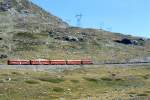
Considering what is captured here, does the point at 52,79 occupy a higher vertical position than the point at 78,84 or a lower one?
higher

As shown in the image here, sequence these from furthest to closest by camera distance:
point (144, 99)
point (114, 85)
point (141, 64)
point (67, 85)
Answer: point (141, 64), point (114, 85), point (67, 85), point (144, 99)

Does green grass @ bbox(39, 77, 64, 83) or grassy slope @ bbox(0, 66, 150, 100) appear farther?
green grass @ bbox(39, 77, 64, 83)

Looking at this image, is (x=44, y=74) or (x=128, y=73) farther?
(x=128, y=73)

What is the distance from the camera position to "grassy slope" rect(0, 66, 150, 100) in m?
90.4

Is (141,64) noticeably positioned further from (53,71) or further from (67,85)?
(67,85)

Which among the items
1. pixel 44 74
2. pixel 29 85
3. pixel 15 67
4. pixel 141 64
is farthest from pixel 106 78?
pixel 141 64

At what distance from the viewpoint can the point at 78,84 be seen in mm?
114000

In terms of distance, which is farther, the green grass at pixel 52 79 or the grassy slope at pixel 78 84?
the green grass at pixel 52 79

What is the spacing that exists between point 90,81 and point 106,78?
31.0 ft

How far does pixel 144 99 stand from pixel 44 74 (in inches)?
1879

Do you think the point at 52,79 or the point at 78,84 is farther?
the point at 52,79

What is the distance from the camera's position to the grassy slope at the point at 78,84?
9041cm

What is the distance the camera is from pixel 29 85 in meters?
100

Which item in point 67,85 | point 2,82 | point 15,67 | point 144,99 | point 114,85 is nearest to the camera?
point 144,99
